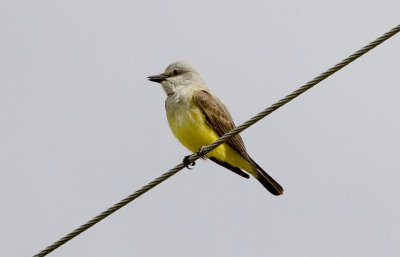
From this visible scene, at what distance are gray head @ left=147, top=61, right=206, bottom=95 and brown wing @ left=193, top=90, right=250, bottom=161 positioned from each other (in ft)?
1.01

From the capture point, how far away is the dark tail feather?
9.89m

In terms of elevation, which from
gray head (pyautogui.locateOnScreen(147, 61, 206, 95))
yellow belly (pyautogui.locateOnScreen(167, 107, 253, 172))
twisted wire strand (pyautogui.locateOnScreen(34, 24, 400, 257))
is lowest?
twisted wire strand (pyautogui.locateOnScreen(34, 24, 400, 257))

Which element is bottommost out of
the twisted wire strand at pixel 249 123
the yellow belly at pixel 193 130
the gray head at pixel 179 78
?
the twisted wire strand at pixel 249 123

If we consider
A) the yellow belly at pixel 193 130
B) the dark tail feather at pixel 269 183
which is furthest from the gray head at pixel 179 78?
the dark tail feather at pixel 269 183

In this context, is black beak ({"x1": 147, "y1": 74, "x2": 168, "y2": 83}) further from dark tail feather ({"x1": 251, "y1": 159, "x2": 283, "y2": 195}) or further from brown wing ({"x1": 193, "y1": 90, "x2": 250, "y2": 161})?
dark tail feather ({"x1": 251, "y1": 159, "x2": 283, "y2": 195})

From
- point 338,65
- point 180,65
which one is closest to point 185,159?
point 180,65

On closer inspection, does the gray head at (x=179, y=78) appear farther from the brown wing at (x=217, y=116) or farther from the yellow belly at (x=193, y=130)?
the yellow belly at (x=193, y=130)

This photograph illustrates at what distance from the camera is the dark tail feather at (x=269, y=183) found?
389 inches

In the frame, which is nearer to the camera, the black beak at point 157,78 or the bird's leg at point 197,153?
the bird's leg at point 197,153

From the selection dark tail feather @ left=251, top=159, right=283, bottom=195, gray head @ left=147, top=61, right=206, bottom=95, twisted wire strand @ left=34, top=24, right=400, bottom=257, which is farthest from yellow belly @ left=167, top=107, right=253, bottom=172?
twisted wire strand @ left=34, top=24, right=400, bottom=257

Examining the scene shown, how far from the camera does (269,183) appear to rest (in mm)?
9953

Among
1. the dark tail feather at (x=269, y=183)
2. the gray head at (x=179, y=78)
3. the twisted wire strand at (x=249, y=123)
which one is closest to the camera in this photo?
the twisted wire strand at (x=249, y=123)

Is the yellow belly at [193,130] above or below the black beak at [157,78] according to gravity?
below

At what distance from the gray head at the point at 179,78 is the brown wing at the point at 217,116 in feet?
1.01
